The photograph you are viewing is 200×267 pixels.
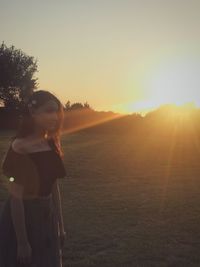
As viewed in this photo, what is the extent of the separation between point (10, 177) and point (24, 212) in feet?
1.06

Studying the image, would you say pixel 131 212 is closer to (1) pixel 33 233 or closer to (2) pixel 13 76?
(1) pixel 33 233

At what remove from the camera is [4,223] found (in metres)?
3.62

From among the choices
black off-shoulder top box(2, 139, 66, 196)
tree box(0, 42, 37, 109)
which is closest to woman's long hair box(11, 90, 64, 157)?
black off-shoulder top box(2, 139, 66, 196)

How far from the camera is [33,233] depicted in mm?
3621

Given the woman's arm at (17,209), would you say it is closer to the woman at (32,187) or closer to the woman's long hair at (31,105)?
the woman at (32,187)

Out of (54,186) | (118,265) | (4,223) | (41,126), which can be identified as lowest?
(118,265)

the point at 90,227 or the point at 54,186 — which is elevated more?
the point at 54,186

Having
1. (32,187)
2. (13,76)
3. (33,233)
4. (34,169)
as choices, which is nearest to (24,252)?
(33,233)

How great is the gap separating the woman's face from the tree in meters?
51.7

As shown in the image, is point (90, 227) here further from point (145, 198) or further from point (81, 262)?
point (145, 198)

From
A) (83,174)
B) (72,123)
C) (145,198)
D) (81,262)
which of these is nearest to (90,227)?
(81,262)

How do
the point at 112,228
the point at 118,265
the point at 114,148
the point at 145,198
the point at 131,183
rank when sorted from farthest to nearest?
1. the point at 114,148
2. the point at 131,183
3. the point at 145,198
4. the point at 112,228
5. the point at 118,265

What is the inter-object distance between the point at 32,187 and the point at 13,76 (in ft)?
179

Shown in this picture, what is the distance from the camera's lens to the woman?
3.46 meters
